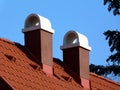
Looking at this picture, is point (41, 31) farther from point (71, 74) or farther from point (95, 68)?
point (95, 68)

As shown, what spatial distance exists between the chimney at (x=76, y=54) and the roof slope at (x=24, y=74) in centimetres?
68

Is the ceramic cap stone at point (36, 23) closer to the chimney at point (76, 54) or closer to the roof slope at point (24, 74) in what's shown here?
the roof slope at point (24, 74)

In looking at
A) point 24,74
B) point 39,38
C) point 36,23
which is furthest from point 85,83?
point 24,74

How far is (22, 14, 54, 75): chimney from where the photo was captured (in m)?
18.3

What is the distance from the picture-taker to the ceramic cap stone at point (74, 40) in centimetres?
1964

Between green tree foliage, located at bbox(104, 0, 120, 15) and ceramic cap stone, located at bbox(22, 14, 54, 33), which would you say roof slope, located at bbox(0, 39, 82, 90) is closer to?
ceramic cap stone, located at bbox(22, 14, 54, 33)

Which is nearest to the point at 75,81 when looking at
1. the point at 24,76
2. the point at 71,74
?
the point at 71,74

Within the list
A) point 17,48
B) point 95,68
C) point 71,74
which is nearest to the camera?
point 17,48

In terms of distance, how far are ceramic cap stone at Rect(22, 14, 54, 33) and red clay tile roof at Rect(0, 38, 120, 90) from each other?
65 centimetres

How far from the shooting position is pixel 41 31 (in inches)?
731

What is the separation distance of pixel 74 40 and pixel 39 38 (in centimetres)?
166

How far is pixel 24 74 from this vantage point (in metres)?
16.3

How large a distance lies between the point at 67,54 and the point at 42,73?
265 cm

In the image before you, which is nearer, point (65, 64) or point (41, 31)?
point (41, 31)
